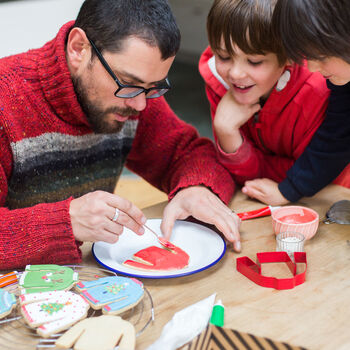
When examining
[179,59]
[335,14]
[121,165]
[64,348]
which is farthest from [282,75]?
[179,59]

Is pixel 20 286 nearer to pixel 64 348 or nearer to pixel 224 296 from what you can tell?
pixel 64 348

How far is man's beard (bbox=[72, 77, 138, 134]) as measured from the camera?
1423mm

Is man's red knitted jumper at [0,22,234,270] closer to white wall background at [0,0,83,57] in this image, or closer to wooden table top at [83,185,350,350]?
wooden table top at [83,185,350,350]

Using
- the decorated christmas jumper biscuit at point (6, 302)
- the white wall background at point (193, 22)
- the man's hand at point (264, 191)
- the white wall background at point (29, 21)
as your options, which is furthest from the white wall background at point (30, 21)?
the white wall background at point (193, 22)

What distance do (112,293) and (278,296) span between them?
0.33 metres

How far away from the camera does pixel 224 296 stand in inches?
40.0

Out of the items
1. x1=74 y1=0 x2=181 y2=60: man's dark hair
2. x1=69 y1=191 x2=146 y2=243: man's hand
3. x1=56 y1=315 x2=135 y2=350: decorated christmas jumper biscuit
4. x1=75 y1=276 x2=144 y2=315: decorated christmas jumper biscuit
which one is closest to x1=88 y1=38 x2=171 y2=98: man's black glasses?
x1=74 y1=0 x2=181 y2=60: man's dark hair

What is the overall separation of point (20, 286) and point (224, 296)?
15.6 inches

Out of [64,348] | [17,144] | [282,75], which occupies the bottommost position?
[64,348]

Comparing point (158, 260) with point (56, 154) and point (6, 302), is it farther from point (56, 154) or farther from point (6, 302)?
point (56, 154)

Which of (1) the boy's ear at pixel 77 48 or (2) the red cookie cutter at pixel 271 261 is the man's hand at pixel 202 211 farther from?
(1) the boy's ear at pixel 77 48

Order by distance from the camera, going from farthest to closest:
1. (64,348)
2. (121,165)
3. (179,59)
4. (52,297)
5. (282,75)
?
(179,59)
(121,165)
(282,75)
(52,297)
(64,348)

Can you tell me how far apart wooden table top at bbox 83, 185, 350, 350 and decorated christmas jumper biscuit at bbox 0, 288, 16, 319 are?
236 mm

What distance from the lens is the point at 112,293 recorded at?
37.4 inches
